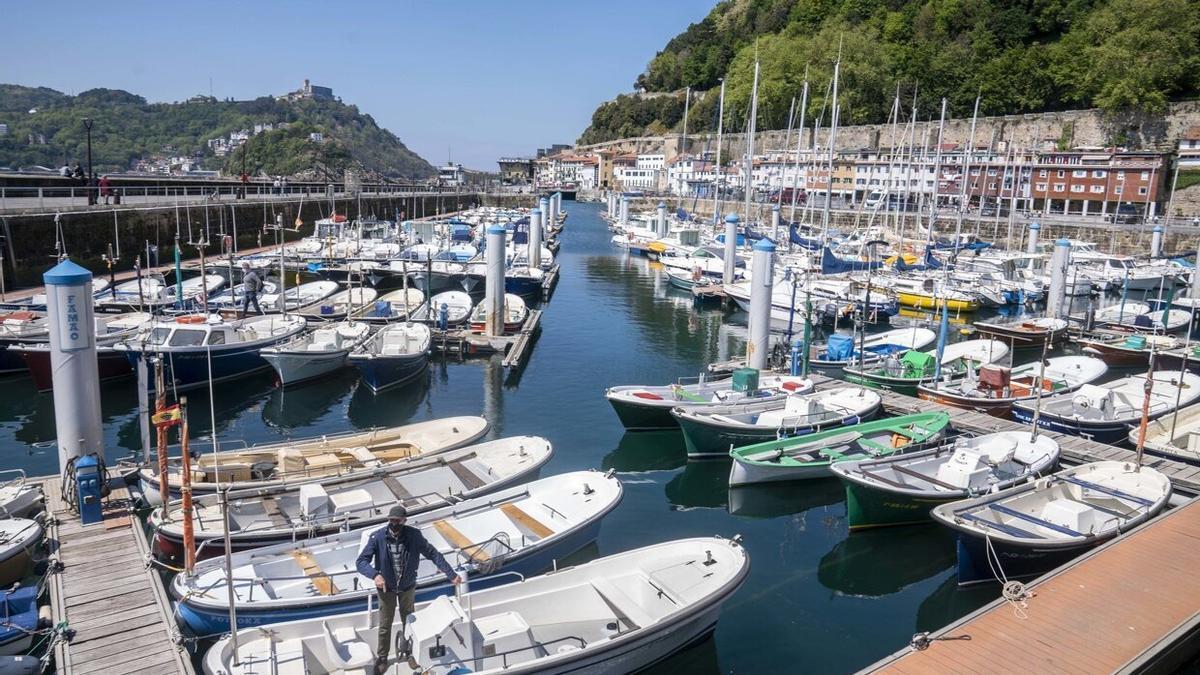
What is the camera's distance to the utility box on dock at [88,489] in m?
12.9

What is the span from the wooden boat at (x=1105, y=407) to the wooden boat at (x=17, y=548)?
880 inches

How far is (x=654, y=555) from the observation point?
39.4 ft

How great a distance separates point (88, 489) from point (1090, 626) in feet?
49.3

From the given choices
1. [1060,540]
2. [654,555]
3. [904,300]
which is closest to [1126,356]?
[904,300]

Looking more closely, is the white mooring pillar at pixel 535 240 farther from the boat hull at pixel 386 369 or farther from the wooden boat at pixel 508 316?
the boat hull at pixel 386 369

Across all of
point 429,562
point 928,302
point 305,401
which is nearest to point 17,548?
point 429,562

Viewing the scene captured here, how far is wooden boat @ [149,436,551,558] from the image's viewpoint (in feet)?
42.0

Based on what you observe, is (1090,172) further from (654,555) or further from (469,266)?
(654,555)

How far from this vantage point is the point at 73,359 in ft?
43.9

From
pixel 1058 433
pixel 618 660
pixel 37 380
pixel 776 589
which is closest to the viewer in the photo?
pixel 618 660

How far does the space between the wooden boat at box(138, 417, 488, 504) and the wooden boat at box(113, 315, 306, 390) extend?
8864mm

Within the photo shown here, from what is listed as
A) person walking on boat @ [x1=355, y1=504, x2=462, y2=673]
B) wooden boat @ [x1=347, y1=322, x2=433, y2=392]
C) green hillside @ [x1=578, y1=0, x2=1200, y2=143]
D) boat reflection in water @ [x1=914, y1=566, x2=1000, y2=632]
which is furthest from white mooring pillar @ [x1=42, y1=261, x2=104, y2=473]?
green hillside @ [x1=578, y1=0, x2=1200, y2=143]

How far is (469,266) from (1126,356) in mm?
30838

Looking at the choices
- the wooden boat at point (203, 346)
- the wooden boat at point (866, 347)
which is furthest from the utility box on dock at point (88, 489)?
the wooden boat at point (866, 347)
